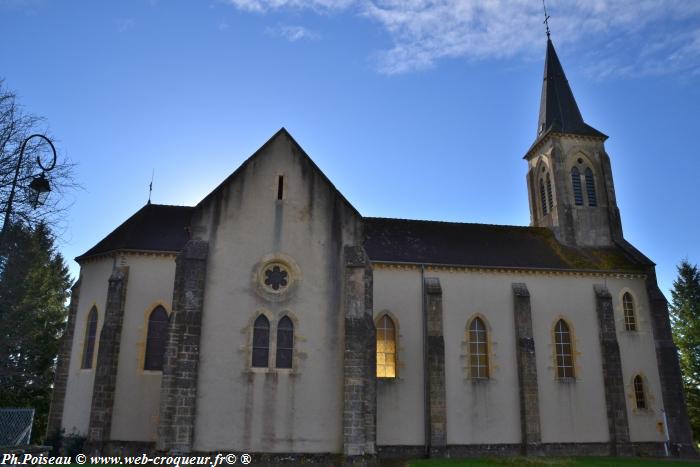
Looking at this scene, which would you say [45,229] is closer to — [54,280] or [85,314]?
[85,314]

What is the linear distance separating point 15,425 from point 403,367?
1463 centimetres

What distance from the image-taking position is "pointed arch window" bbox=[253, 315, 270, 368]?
17.2 meters

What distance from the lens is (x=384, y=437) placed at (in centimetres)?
2217

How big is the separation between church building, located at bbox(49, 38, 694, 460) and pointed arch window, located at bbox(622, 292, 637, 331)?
0.37 feet

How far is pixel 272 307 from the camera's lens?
58.1 ft

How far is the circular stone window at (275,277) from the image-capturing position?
1791 cm

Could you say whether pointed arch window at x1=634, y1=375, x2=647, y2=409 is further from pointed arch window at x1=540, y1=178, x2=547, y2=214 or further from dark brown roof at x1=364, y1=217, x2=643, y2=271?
pointed arch window at x1=540, y1=178, x2=547, y2=214

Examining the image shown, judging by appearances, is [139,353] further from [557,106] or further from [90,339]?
[557,106]

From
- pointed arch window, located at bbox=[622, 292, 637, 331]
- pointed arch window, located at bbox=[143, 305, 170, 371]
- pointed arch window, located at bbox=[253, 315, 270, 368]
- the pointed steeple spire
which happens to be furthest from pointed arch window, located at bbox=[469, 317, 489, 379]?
the pointed steeple spire

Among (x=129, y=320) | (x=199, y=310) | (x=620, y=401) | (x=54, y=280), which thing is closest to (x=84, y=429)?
(x=129, y=320)

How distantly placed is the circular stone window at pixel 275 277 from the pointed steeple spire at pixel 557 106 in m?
21.5

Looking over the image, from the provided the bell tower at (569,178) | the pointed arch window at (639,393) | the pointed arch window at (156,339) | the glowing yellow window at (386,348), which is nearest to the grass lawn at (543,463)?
the glowing yellow window at (386,348)

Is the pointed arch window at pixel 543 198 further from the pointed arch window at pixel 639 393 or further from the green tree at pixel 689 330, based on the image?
the green tree at pixel 689 330

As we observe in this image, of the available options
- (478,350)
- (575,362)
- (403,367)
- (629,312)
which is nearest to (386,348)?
(403,367)
